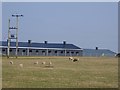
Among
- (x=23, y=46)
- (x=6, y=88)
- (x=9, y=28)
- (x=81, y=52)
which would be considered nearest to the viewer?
(x=6, y=88)

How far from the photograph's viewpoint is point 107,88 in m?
14.5

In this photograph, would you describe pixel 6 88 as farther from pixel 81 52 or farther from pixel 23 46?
pixel 81 52

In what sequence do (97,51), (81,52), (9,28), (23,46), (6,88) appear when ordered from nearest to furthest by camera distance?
(6,88) → (9,28) → (23,46) → (81,52) → (97,51)

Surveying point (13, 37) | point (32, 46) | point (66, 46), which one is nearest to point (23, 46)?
point (32, 46)

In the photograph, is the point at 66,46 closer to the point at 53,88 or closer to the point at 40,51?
the point at 40,51

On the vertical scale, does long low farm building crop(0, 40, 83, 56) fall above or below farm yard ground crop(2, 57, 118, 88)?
below

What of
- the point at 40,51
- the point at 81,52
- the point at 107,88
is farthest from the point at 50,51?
the point at 107,88

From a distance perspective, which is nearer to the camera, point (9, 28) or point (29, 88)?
point (29, 88)

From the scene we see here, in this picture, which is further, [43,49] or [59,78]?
[43,49]

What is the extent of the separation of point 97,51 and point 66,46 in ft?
59.1

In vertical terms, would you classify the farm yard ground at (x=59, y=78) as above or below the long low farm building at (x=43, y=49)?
above

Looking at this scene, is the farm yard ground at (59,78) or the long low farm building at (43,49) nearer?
the farm yard ground at (59,78)

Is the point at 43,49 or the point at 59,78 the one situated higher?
the point at 59,78

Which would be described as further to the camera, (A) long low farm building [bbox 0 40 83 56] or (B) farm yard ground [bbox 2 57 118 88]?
(A) long low farm building [bbox 0 40 83 56]
